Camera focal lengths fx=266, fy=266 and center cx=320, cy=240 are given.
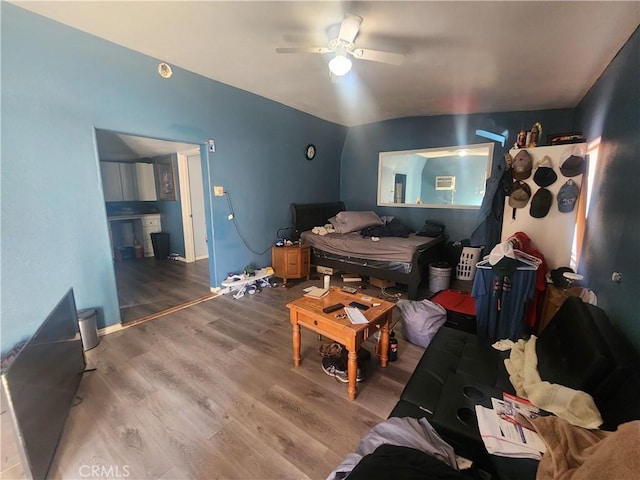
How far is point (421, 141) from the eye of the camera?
464 centimetres

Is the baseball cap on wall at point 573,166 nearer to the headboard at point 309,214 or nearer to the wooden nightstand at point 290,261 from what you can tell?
the wooden nightstand at point 290,261

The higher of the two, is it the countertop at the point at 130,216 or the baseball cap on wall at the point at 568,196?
the baseball cap on wall at the point at 568,196

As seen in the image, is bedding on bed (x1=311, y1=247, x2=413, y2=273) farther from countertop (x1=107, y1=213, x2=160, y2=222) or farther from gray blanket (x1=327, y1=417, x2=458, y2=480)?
countertop (x1=107, y1=213, x2=160, y2=222)

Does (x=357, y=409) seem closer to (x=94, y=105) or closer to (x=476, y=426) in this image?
(x=476, y=426)

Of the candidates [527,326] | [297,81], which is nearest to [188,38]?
[297,81]

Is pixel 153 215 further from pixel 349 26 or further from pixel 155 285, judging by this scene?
pixel 349 26

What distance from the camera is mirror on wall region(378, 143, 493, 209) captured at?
15.9 ft

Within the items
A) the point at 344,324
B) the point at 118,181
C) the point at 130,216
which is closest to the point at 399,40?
the point at 344,324

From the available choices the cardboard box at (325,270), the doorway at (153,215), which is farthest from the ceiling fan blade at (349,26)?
the cardboard box at (325,270)

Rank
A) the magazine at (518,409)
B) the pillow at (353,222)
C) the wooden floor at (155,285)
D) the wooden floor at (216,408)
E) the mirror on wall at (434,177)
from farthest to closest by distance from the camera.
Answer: the mirror on wall at (434,177) < the pillow at (353,222) < the wooden floor at (155,285) < the wooden floor at (216,408) < the magazine at (518,409)

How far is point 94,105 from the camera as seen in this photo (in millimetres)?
2359

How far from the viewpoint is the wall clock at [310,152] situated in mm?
4650

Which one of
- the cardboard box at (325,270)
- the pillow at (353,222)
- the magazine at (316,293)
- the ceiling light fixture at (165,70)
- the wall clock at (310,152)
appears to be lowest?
the cardboard box at (325,270)

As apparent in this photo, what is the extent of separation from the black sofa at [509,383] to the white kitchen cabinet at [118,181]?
18.8 ft
